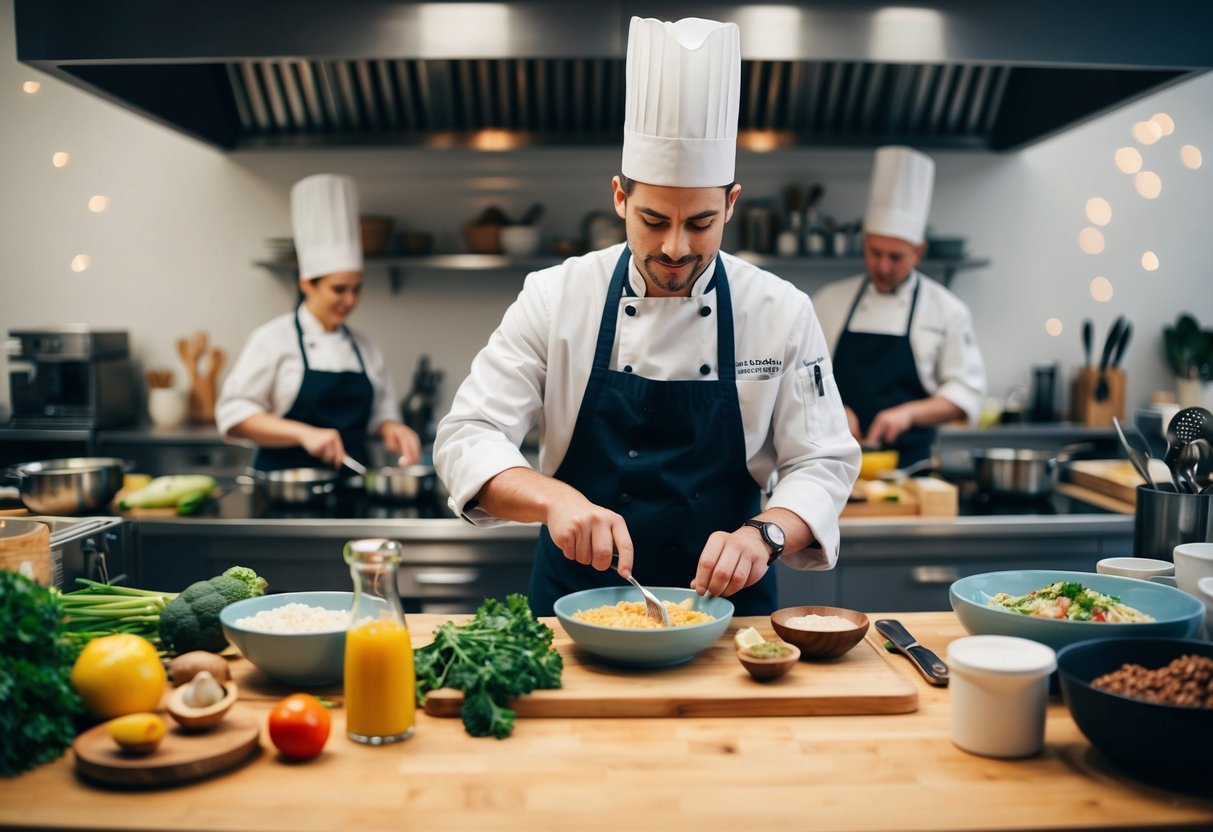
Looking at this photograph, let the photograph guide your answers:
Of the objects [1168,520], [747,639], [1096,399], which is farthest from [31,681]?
[1096,399]

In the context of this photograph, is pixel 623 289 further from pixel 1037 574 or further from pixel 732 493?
pixel 1037 574

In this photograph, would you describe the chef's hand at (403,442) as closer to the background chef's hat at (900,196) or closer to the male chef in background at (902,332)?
the male chef in background at (902,332)

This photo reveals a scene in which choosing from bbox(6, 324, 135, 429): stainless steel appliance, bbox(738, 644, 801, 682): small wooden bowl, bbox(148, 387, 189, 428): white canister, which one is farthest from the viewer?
bbox(148, 387, 189, 428): white canister

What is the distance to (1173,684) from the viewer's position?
131 centimetres

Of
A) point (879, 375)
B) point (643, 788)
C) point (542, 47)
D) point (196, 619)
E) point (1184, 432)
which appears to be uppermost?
point (542, 47)

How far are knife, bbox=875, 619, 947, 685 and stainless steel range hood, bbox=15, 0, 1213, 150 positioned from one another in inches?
79.1

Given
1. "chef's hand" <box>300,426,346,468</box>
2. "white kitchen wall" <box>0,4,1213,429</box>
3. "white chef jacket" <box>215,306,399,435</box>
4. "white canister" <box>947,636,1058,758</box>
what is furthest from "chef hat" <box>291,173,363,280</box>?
"white canister" <box>947,636,1058,758</box>

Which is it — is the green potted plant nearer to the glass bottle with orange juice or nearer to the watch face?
the watch face

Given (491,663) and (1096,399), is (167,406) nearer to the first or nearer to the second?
(491,663)

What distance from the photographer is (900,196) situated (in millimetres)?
4094

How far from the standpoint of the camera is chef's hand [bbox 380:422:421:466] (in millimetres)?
3689

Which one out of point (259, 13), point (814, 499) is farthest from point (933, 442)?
point (259, 13)

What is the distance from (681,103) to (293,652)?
1.26 m

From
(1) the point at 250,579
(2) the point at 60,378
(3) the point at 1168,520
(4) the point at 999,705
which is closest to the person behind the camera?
(4) the point at 999,705
